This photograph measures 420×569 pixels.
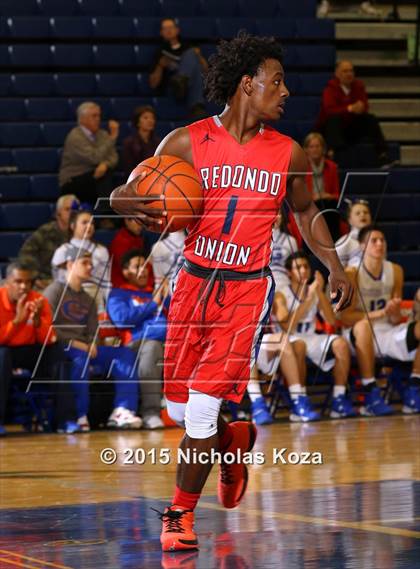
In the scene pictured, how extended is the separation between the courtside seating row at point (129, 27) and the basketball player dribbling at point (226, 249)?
8.59 meters

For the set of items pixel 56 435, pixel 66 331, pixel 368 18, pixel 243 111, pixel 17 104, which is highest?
pixel 368 18

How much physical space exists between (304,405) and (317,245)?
4476mm

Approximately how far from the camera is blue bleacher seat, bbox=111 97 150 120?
12.7 m

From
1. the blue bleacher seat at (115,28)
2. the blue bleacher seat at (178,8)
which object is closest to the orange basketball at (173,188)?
the blue bleacher seat at (115,28)

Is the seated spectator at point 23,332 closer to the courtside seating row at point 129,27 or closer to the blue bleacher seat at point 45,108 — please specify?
the blue bleacher seat at point 45,108

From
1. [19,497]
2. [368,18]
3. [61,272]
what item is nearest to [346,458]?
[19,497]

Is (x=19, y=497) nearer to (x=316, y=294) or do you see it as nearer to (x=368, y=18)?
(x=316, y=294)

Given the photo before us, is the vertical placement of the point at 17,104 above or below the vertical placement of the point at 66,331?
above

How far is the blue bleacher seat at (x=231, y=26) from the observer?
13.6 metres

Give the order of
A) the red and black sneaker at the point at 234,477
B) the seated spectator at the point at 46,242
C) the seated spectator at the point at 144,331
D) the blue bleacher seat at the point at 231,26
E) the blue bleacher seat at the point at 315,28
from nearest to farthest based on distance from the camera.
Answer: the red and black sneaker at the point at 234,477, the seated spectator at the point at 144,331, the seated spectator at the point at 46,242, the blue bleacher seat at the point at 231,26, the blue bleacher seat at the point at 315,28

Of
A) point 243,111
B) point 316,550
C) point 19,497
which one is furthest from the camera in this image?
point 19,497

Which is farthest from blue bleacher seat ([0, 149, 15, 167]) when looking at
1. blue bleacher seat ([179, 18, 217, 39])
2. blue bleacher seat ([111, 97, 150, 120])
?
blue bleacher seat ([179, 18, 217, 39])

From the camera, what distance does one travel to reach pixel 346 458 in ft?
23.1

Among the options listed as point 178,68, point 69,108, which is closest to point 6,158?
point 69,108
